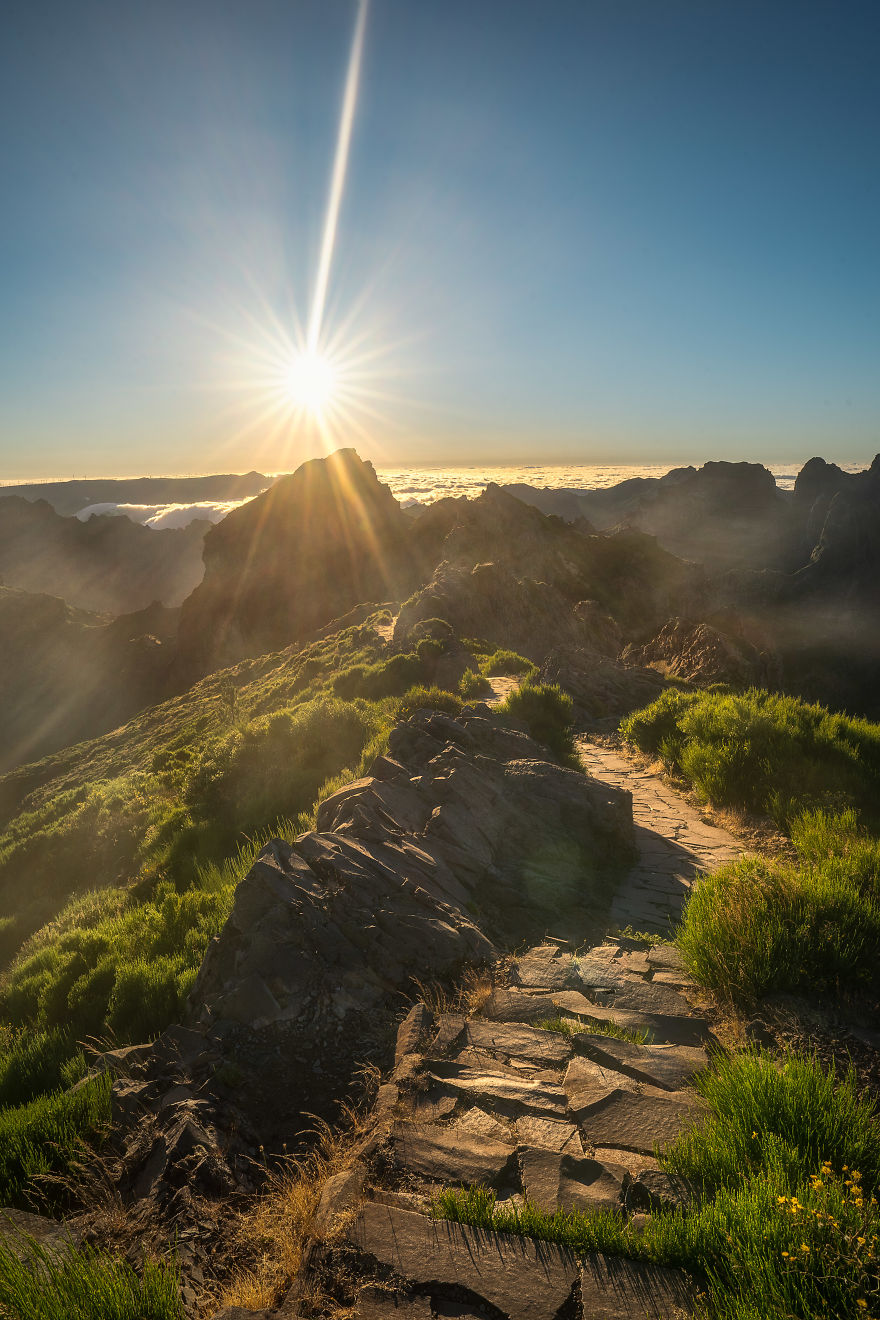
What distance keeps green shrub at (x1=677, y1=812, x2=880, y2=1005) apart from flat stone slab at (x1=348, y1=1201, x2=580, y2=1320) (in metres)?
2.85


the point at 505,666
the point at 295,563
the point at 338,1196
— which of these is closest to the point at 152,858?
the point at 338,1196

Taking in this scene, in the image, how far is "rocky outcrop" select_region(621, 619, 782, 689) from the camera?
A: 89.4 feet

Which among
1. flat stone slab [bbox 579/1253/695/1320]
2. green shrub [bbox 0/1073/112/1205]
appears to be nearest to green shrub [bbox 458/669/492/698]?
green shrub [bbox 0/1073/112/1205]

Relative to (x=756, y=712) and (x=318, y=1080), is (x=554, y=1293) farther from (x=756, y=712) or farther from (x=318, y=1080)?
(x=756, y=712)

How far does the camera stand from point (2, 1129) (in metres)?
4.88

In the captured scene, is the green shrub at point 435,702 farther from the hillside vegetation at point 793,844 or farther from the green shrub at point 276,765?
the hillside vegetation at point 793,844

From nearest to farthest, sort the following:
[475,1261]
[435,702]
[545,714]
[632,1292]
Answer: [632,1292]
[475,1261]
[545,714]
[435,702]

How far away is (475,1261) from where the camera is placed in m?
2.89

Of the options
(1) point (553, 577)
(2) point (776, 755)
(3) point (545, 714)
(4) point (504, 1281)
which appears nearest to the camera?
(4) point (504, 1281)

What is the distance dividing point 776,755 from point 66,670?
8483 cm

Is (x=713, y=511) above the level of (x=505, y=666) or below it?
above

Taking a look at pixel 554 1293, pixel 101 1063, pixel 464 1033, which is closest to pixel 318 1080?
pixel 464 1033

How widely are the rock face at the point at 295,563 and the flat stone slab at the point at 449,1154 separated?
49984 mm

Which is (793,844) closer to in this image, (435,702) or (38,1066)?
(435,702)
